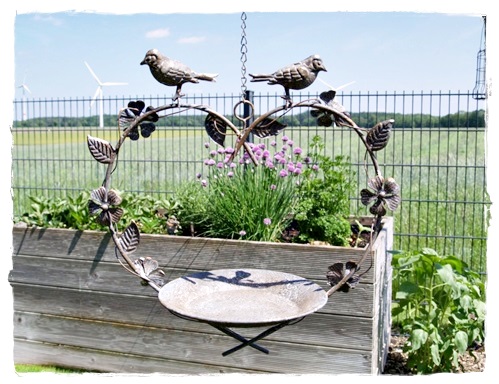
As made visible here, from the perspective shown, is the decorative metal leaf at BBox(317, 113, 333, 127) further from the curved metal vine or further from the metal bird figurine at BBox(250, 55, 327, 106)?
the metal bird figurine at BBox(250, 55, 327, 106)

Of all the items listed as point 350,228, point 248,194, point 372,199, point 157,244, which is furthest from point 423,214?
point 372,199

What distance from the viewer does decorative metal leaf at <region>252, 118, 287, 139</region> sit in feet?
5.90

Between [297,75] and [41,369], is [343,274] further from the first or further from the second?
[41,369]

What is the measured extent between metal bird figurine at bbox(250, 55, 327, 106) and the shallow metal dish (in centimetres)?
58

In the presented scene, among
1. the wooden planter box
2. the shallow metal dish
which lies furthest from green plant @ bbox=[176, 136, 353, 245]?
the shallow metal dish

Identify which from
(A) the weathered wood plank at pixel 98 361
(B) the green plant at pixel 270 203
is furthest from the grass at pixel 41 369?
(B) the green plant at pixel 270 203

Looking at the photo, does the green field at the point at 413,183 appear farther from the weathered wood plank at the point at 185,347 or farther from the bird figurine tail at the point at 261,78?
the bird figurine tail at the point at 261,78

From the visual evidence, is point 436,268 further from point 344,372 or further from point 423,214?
point 423,214

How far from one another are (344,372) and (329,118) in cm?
132

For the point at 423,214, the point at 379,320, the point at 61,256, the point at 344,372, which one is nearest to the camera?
the point at 344,372

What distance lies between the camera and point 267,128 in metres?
1.81

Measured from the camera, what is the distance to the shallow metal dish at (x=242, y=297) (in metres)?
1.52

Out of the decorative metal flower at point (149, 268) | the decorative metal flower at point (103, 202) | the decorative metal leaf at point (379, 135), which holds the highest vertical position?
the decorative metal leaf at point (379, 135)

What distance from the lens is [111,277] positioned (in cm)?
285
